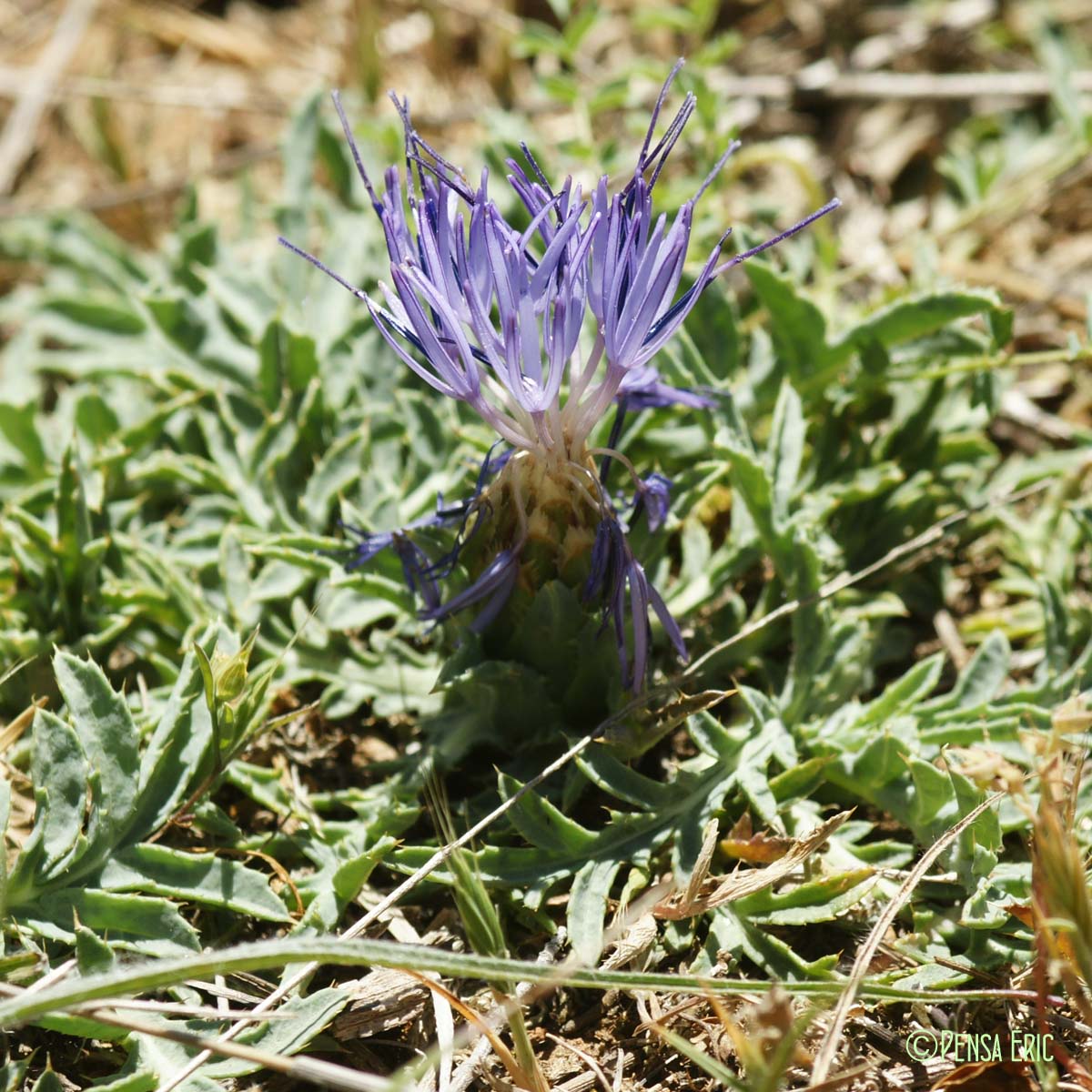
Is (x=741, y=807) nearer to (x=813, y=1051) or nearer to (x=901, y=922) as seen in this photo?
(x=901, y=922)

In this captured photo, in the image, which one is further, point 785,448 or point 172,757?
point 785,448

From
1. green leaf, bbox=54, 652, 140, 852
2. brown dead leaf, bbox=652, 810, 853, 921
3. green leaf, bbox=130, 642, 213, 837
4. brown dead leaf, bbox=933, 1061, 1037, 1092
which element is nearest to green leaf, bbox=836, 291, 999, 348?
brown dead leaf, bbox=652, 810, 853, 921

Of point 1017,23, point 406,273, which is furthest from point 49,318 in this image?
point 1017,23

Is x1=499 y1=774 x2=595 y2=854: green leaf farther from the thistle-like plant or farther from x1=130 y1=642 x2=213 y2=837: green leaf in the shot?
x1=130 y1=642 x2=213 y2=837: green leaf

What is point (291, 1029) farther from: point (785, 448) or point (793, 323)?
point (793, 323)

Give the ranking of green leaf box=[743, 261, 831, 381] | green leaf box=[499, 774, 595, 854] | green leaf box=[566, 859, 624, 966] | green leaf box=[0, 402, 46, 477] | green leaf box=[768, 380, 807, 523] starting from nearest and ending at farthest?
green leaf box=[566, 859, 624, 966] < green leaf box=[499, 774, 595, 854] < green leaf box=[768, 380, 807, 523] < green leaf box=[743, 261, 831, 381] < green leaf box=[0, 402, 46, 477]

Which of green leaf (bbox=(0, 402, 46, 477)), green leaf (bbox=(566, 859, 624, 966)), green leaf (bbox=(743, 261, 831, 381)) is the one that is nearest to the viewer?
green leaf (bbox=(566, 859, 624, 966))

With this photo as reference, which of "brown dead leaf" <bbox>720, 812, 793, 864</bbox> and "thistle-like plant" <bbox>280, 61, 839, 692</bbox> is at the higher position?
"thistle-like plant" <bbox>280, 61, 839, 692</bbox>

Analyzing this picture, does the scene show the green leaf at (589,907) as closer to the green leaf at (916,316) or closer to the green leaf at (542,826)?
the green leaf at (542,826)

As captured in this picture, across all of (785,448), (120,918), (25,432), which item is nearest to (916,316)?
(785,448)
